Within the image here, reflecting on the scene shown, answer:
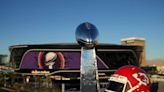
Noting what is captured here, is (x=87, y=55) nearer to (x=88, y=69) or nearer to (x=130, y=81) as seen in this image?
(x=88, y=69)

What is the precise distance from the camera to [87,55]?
8453 mm

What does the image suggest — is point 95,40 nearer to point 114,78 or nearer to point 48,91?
point 114,78

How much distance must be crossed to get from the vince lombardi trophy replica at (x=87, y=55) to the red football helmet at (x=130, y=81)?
4.68 feet

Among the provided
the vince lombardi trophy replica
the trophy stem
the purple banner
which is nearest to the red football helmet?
the vince lombardi trophy replica

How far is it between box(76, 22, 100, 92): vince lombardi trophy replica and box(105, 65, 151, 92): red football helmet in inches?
56.2

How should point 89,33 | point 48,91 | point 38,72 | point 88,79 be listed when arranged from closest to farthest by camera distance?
point 89,33 < point 88,79 < point 48,91 < point 38,72

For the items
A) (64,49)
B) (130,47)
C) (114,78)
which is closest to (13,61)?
(64,49)

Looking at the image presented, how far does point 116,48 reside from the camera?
6869 cm

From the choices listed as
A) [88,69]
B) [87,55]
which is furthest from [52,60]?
[88,69]

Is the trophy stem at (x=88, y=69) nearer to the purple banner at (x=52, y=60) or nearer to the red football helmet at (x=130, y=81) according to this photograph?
the red football helmet at (x=130, y=81)

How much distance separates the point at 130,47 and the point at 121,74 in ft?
201

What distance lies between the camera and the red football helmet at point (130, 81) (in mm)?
9773

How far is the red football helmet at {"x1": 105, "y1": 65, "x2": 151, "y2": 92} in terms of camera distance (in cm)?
977

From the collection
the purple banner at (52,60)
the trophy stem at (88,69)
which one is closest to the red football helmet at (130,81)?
the trophy stem at (88,69)
